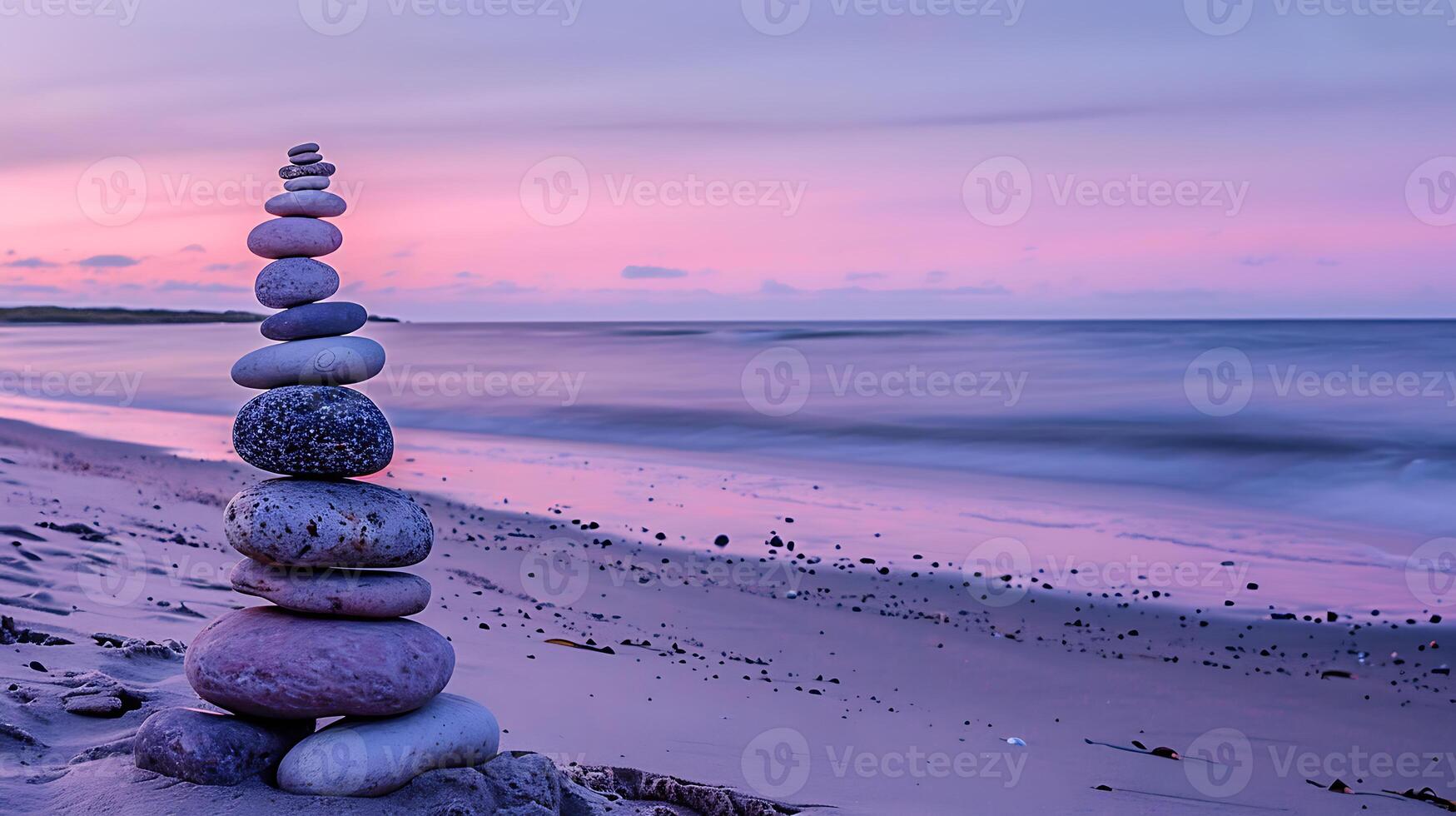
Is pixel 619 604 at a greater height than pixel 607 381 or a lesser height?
lesser

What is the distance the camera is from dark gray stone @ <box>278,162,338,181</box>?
5953 millimetres

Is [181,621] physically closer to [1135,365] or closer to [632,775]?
[632,775]

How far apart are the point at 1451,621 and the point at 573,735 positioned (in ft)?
28.1

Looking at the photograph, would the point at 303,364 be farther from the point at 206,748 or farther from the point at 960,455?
the point at 960,455

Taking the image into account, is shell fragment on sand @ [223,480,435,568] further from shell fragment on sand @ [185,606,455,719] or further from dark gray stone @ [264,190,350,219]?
dark gray stone @ [264,190,350,219]

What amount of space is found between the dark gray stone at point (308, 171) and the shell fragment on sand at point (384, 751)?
2.69 metres

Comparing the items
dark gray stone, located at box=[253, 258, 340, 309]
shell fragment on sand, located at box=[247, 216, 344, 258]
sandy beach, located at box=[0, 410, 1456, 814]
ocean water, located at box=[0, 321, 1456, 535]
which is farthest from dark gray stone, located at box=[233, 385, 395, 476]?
ocean water, located at box=[0, 321, 1456, 535]

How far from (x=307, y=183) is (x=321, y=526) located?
1.76 m

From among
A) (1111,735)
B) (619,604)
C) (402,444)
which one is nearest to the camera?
(1111,735)

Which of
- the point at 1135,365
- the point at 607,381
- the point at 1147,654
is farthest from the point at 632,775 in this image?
the point at 1135,365

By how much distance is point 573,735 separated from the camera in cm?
728

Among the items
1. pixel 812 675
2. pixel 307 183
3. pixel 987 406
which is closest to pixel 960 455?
pixel 987 406

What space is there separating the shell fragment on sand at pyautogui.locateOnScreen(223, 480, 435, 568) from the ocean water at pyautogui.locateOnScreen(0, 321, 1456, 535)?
15993mm

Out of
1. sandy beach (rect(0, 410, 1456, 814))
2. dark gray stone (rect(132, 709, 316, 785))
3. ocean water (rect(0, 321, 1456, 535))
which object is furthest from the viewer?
ocean water (rect(0, 321, 1456, 535))
